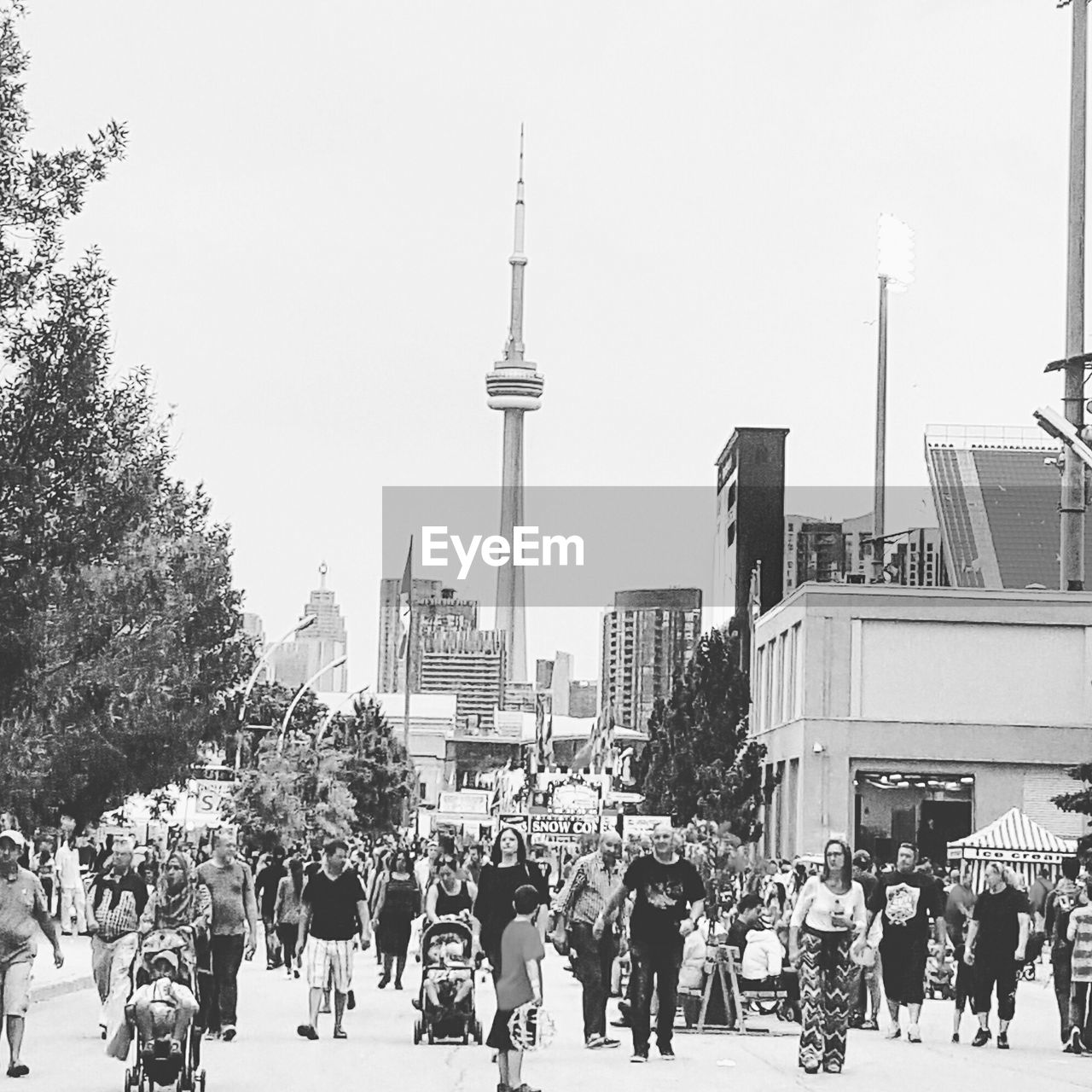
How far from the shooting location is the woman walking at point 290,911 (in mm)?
28203

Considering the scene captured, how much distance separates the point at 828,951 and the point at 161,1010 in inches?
217

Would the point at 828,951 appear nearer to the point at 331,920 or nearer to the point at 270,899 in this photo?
the point at 331,920

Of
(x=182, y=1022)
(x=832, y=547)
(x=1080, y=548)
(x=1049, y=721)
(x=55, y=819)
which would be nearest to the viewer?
(x=182, y=1022)

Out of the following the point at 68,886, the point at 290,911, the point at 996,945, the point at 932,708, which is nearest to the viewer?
the point at 996,945

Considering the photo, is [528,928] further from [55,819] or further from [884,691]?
[884,691]

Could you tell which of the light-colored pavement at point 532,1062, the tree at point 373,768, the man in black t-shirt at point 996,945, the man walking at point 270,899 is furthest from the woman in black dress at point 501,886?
the tree at point 373,768

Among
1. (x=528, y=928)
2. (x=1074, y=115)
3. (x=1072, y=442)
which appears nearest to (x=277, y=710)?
(x=1074, y=115)

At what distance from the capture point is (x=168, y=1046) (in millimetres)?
13164

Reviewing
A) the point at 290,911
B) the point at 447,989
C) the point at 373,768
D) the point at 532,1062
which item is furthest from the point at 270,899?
the point at 373,768

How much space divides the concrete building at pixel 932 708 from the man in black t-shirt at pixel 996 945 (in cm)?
3919

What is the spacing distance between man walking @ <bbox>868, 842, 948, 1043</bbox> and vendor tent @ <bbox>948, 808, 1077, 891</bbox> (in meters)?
17.8

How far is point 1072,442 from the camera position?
27578 millimetres

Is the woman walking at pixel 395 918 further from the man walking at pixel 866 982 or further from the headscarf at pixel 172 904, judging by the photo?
the headscarf at pixel 172 904

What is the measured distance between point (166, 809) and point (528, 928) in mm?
38400
